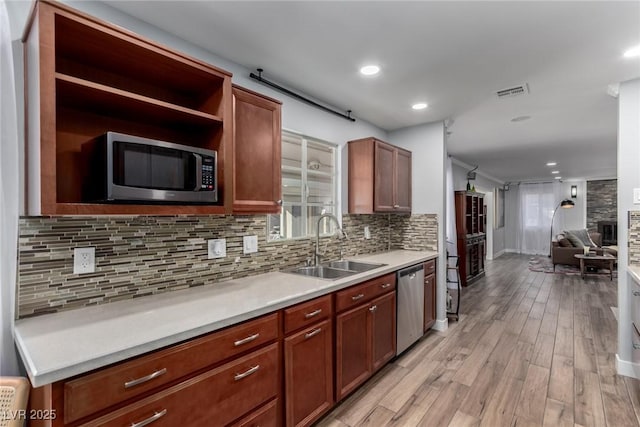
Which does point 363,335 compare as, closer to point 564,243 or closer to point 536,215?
point 564,243

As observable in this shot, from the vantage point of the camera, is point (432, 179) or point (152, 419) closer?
point (152, 419)

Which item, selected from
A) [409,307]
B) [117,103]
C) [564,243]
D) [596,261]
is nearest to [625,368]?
[409,307]

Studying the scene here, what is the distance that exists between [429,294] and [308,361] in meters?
1.98

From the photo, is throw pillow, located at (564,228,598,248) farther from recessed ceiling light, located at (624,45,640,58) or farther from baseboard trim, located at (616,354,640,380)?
recessed ceiling light, located at (624,45,640,58)

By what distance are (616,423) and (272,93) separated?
3.31 m

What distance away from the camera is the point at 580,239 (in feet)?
24.8

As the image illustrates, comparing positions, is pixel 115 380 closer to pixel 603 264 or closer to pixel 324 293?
pixel 324 293

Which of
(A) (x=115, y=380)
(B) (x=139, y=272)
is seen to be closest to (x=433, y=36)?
(B) (x=139, y=272)

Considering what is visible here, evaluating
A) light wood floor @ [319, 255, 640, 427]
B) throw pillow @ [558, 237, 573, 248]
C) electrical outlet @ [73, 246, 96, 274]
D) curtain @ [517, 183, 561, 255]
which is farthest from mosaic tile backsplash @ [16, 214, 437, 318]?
curtain @ [517, 183, 561, 255]

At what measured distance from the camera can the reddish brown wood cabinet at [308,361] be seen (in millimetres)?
1747

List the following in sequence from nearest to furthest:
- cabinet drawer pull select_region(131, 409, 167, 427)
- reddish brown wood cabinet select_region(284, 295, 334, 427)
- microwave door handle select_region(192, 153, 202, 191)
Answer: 1. cabinet drawer pull select_region(131, 409, 167, 427)
2. microwave door handle select_region(192, 153, 202, 191)
3. reddish brown wood cabinet select_region(284, 295, 334, 427)

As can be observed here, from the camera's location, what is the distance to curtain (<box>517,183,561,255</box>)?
389 inches

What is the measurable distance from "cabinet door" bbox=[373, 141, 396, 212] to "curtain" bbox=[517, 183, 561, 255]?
356 inches

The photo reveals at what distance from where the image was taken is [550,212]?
9883 mm
